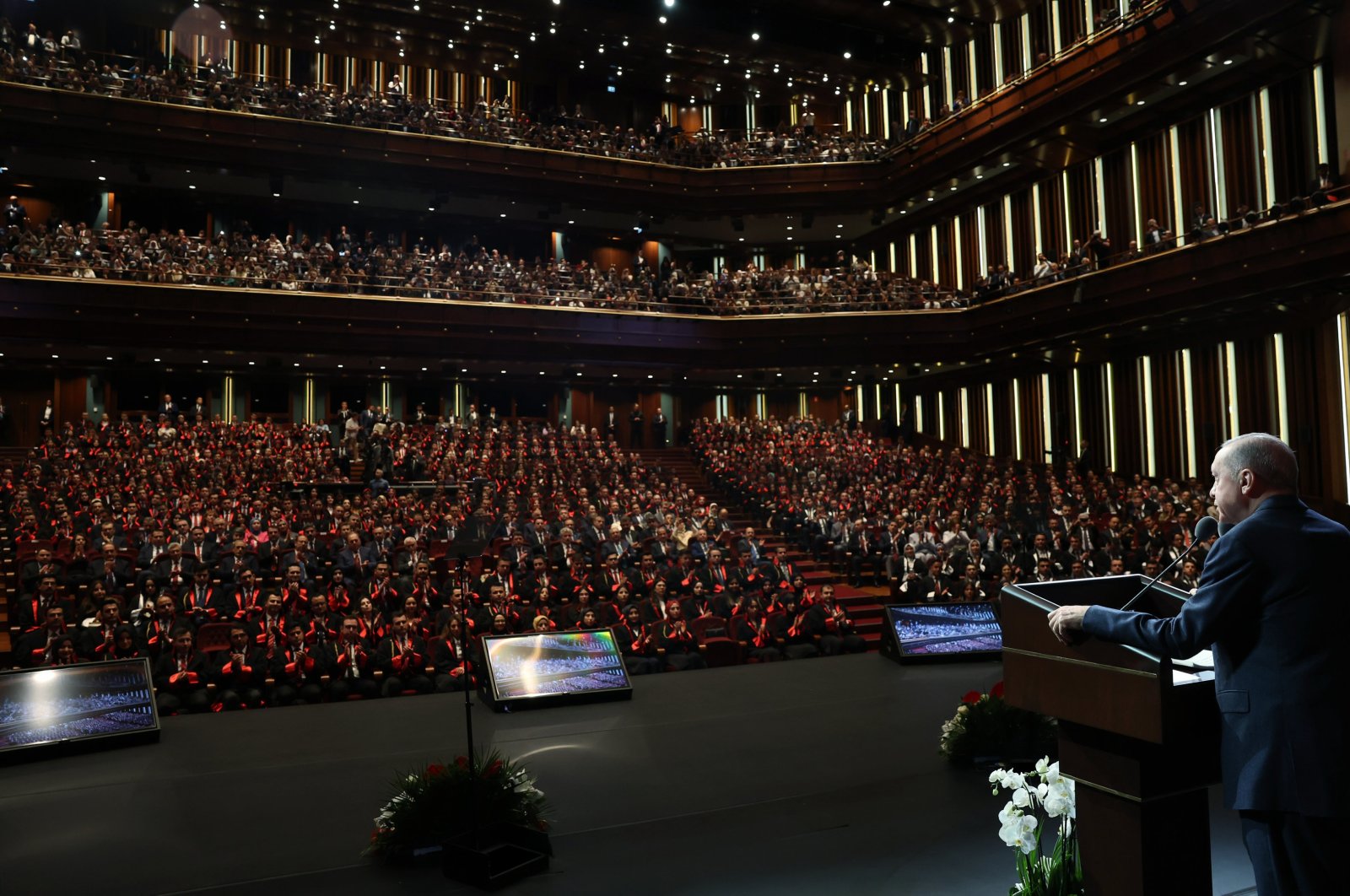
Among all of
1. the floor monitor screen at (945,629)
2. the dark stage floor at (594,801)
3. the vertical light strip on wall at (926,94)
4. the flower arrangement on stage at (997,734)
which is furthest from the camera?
the vertical light strip on wall at (926,94)

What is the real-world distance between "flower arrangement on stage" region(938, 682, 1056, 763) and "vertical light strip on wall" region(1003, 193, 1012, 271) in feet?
50.7

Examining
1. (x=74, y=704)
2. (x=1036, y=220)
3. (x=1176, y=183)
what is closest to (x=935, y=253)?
(x=1036, y=220)

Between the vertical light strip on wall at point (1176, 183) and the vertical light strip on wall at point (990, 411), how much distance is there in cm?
488

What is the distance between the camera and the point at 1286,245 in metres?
10.6

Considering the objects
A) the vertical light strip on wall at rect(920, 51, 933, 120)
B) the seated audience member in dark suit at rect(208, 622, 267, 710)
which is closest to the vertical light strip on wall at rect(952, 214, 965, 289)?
the vertical light strip on wall at rect(920, 51, 933, 120)

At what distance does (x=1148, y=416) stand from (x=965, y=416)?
4470mm

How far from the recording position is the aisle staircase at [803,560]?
971 cm

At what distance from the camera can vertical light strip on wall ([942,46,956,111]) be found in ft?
62.7

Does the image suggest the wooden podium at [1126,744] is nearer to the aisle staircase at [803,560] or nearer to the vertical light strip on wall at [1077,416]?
the aisle staircase at [803,560]

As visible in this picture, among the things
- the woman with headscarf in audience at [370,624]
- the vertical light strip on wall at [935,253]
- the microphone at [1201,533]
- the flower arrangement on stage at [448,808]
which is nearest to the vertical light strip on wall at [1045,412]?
the vertical light strip on wall at [935,253]

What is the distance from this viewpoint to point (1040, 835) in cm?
200

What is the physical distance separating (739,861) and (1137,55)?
45.2ft

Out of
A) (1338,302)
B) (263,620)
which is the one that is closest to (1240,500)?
(263,620)

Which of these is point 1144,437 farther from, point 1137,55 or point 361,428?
point 361,428
